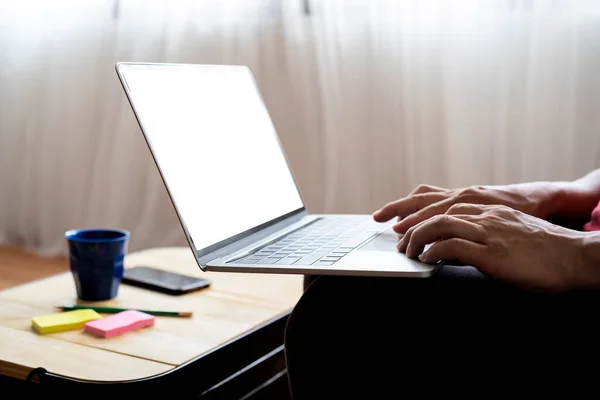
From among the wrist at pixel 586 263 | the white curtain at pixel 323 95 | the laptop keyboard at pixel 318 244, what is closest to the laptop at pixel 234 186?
the laptop keyboard at pixel 318 244

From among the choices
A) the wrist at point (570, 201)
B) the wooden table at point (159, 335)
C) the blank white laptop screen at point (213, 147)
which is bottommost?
the wooden table at point (159, 335)

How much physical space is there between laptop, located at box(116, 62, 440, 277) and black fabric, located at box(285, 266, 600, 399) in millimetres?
25

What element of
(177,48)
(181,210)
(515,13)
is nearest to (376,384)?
(181,210)

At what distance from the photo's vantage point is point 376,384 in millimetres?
623

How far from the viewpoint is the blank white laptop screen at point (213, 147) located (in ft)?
2.86

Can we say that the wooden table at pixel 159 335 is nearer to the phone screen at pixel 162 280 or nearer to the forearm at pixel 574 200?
the phone screen at pixel 162 280

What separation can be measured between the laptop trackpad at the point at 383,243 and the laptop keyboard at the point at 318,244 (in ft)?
0.05

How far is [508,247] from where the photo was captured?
648mm

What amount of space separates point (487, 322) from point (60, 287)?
72 cm

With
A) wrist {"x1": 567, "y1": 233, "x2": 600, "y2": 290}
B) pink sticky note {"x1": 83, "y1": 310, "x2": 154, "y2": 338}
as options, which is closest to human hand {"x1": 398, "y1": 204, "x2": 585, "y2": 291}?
wrist {"x1": 567, "y1": 233, "x2": 600, "y2": 290}

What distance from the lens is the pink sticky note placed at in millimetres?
871

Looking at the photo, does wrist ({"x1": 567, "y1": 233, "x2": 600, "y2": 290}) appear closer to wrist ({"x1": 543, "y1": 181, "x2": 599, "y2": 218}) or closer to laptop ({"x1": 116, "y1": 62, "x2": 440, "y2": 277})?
laptop ({"x1": 116, "y1": 62, "x2": 440, "y2": 277})

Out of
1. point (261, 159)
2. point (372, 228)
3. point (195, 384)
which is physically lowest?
point (195, 384)

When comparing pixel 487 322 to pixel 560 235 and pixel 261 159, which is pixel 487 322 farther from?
pixel 261 159
